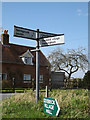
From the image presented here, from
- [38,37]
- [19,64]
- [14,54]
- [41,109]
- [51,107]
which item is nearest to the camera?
[51,107]

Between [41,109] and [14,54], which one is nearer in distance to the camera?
[41,109]

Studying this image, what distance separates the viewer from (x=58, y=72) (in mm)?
37562

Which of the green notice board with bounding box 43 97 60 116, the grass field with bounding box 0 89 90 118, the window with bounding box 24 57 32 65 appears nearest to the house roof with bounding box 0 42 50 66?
the window with bounding box 24 57 32 65

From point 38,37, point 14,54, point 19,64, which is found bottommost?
point 19,64

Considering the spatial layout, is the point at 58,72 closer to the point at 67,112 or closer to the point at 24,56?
the point at 24,56

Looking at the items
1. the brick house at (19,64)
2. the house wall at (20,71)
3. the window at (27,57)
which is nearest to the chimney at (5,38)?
the brick house at (19,64)

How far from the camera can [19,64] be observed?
115 feet

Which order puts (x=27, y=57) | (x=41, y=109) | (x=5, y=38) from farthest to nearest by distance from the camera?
(x=27, y=57)
(x=5, y=38)
(x=41, y=109)

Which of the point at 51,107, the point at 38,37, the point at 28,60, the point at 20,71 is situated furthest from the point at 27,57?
the point at 51,107

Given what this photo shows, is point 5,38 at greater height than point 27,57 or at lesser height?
greater

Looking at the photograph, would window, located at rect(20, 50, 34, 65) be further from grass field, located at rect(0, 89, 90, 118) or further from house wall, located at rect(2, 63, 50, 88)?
grass field, located at rect(0, 89, 90, 118)

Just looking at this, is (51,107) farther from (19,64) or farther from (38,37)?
(19,64)

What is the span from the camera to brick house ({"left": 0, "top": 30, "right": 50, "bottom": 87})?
3322cm

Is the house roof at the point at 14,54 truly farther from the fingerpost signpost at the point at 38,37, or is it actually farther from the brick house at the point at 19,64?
the fingerpost signpost at the point at 38,37
